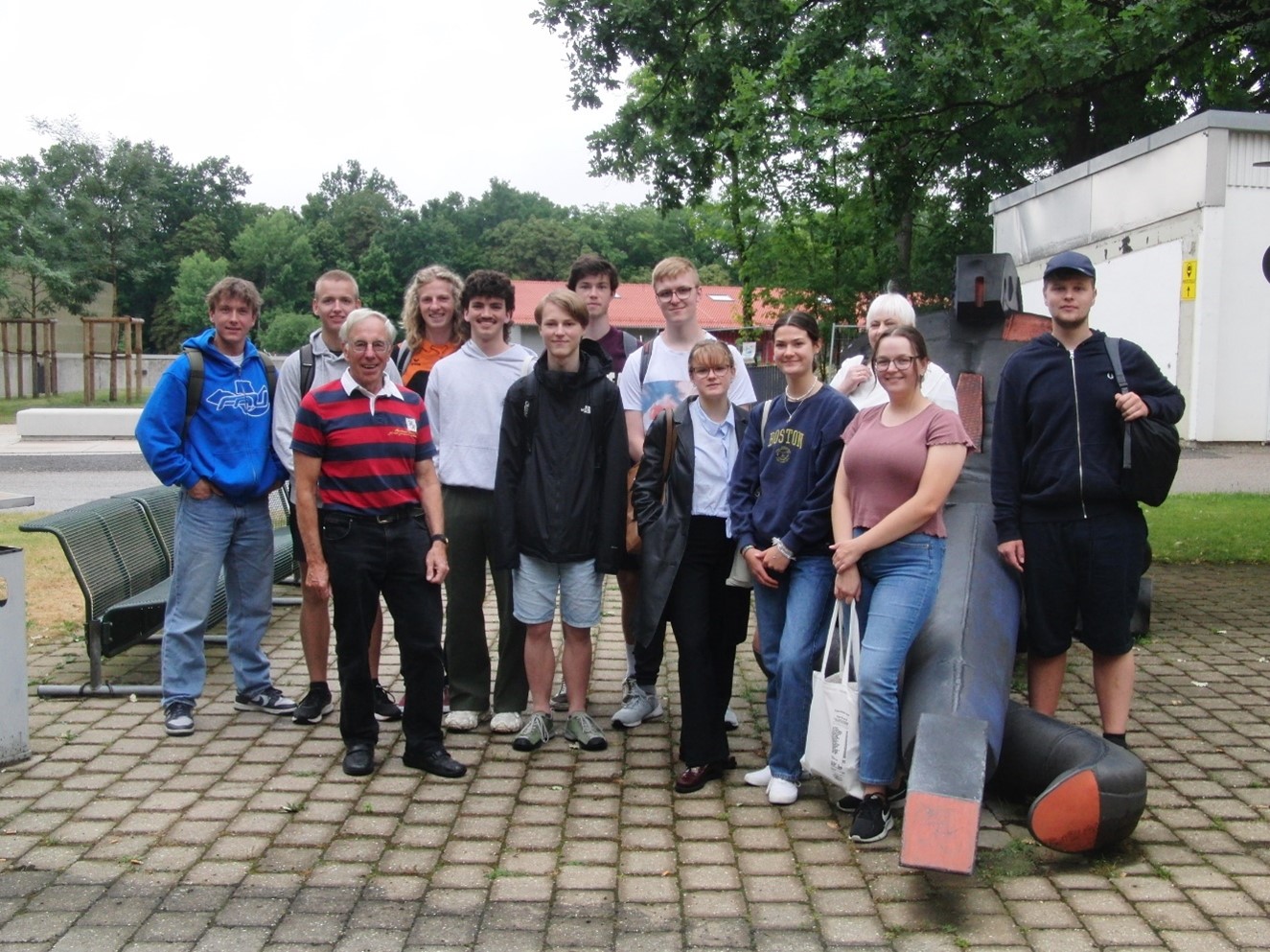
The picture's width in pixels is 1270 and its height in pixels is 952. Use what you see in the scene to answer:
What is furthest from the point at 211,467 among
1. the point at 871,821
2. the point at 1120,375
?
the point at 1120,375

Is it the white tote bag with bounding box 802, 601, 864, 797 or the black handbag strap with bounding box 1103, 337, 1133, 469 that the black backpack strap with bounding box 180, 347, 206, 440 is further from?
the black handbag strap with bounding box 1103, 337, 1133, 469

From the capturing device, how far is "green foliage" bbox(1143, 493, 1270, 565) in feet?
35.1

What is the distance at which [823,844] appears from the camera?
4.57 m

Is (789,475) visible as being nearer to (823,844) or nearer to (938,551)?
(938,551)

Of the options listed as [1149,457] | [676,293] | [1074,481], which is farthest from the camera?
[676,293]

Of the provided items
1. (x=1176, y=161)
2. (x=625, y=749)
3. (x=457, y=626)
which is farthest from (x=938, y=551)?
(x=1176, y=161)

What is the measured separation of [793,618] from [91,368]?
32.9 m

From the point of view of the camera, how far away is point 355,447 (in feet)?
17.2

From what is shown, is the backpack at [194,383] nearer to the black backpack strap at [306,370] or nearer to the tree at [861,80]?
the black backpack strap at [306,370]

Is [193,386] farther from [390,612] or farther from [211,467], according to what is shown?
[390,612]

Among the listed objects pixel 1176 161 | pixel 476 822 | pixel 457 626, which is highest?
pixel 1176 161

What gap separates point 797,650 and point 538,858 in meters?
1.25

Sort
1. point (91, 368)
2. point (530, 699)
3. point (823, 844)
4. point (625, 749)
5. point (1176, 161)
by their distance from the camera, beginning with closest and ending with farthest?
point (823, 844) → point (625, 749) → point (530, 699) → point (1176, 161) → point (91, 368)

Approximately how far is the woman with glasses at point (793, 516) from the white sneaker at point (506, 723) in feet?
4.31
